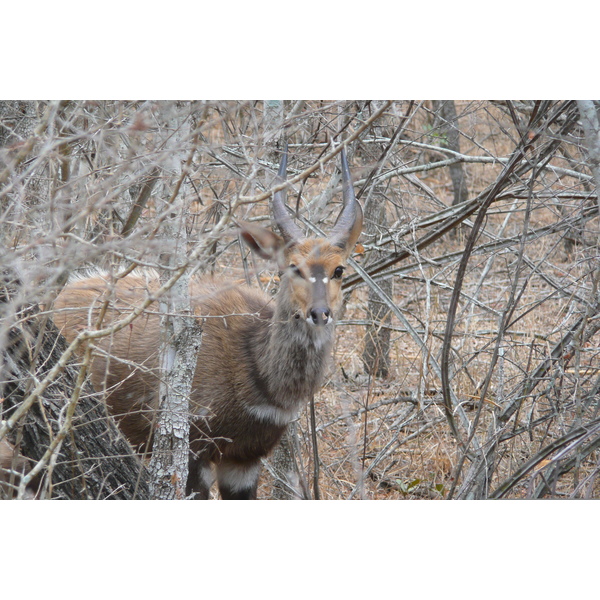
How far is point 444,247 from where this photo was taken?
27.7 ft

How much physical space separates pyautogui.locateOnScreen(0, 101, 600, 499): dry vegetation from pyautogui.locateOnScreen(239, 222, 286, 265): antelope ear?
0.15 m

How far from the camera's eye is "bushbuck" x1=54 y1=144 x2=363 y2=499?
4.30 m

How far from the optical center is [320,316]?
4.04 metres

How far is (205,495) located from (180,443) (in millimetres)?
1010

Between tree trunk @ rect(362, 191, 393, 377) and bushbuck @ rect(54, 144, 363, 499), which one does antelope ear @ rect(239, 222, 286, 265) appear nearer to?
bushbuck @ rect(54, 144, 363, 499)

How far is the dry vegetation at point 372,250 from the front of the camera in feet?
A: 10.1

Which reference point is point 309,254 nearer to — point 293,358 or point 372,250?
point 293,358

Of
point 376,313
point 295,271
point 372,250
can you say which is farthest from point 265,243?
point 376,313

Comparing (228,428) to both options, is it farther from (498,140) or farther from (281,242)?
(498,140)

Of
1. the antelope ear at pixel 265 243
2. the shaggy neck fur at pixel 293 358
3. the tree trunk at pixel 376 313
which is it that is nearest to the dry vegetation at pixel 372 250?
the tree trunk at pixel 376 313

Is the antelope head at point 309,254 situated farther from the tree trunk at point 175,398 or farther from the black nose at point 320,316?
the tree trunk at point 175,398

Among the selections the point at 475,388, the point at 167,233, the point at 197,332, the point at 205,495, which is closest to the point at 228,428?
the point at 205,495

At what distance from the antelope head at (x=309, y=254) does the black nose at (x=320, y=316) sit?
17mm
